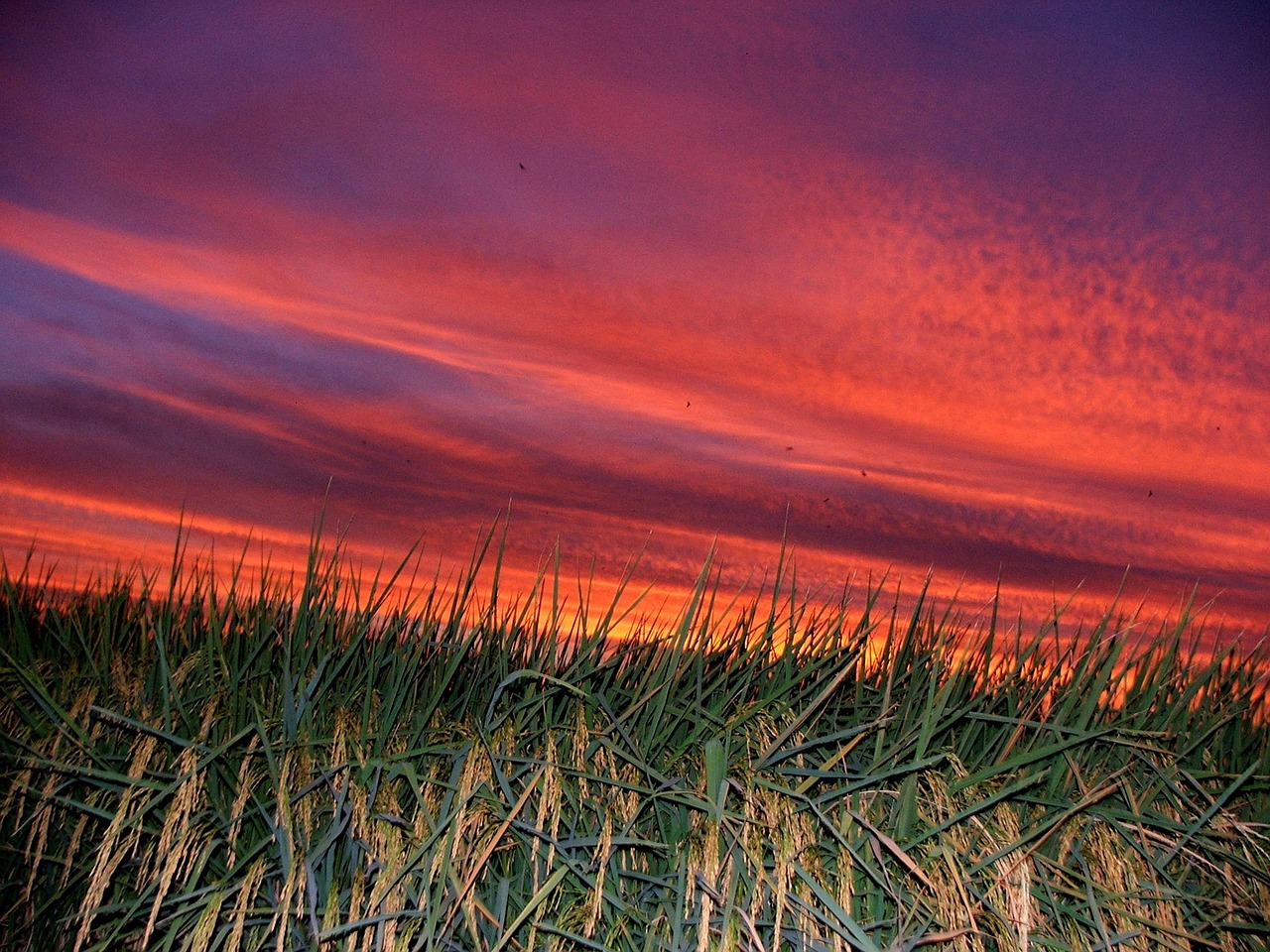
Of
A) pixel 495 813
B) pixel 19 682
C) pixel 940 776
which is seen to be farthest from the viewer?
pixel 19 682

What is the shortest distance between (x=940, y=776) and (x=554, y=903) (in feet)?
5.56

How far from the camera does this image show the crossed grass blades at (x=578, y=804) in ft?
13.1

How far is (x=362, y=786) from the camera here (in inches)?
167

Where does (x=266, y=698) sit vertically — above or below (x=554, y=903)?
above

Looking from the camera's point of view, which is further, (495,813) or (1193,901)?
(1193,901)

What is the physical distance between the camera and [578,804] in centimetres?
446

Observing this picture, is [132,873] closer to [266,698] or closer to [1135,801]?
[266,698]

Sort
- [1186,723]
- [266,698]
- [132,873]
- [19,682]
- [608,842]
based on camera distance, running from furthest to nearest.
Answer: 1. [1186,723]
2. [19,682]
3. [266,698]
4. [132,873]
5. [608,842]

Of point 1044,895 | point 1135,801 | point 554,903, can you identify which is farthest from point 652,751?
point 1135,801

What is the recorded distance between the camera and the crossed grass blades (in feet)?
13.1

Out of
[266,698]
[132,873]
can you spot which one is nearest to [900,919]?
[266,698]

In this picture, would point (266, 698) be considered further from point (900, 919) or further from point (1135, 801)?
point (1135, 801)

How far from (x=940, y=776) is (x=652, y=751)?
1.24 m

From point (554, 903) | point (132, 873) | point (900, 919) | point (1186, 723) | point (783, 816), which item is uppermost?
point (1186, 723)
